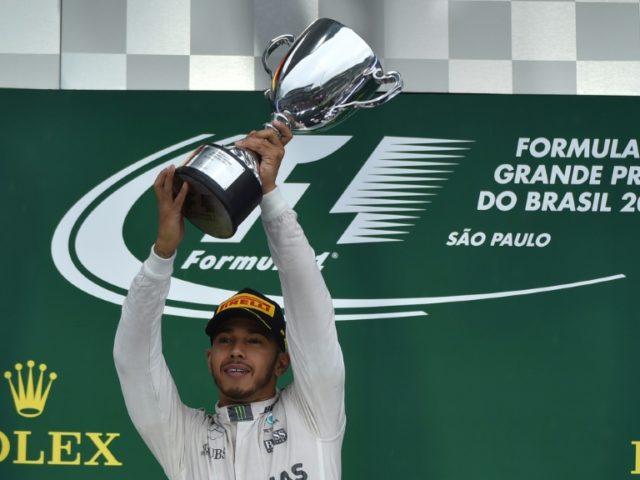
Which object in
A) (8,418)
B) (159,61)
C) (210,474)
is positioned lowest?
(210,474)

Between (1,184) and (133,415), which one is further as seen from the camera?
(1,184)

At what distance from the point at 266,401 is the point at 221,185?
55cm

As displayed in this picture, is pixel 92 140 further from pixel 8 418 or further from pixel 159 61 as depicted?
pixel 8 418

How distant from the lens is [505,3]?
3.49 metres

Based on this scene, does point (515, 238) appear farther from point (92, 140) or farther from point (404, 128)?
point (92, 140)

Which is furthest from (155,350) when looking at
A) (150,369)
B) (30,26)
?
(30,26)

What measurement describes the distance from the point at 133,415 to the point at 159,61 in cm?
139

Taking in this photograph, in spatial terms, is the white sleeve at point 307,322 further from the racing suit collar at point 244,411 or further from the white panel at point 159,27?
the white panel at point 159,27

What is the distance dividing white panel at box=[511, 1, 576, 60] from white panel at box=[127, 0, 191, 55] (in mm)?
968

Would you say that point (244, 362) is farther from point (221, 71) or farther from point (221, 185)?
point (221, 71)

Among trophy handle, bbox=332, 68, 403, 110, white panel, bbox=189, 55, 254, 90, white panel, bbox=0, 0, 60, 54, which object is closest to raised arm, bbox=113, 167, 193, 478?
trophy handle, bbox=332, 68, 403, 110

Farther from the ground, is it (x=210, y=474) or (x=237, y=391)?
(x=237, y=391)

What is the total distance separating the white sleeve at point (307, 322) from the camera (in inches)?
88.0

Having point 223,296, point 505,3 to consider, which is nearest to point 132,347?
point 223,296
